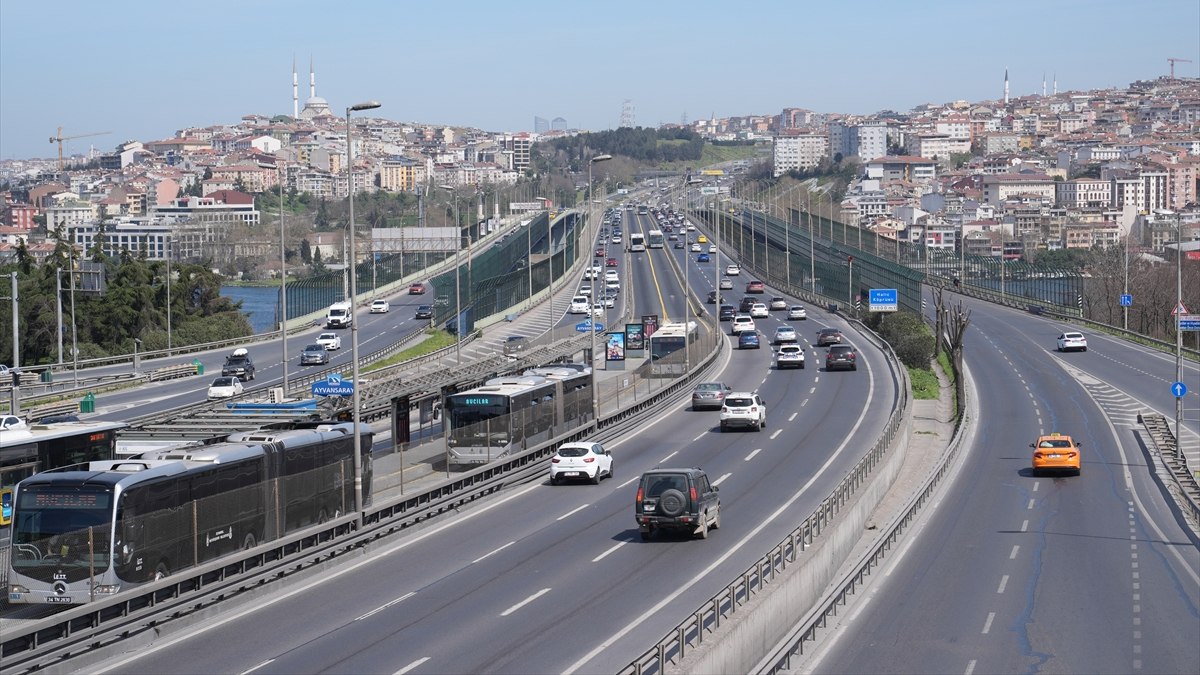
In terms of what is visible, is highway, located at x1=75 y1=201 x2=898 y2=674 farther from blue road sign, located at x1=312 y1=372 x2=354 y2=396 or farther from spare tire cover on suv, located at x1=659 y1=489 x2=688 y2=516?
blue road sign, located at x1=312 y1=372 x2=354 y2=396

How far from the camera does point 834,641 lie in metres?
18.9

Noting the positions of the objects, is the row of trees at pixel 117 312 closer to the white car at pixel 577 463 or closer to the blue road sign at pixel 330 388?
the blue road sign at pixel 330 388

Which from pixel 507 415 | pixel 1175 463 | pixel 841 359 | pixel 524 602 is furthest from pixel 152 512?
pixel 841 359

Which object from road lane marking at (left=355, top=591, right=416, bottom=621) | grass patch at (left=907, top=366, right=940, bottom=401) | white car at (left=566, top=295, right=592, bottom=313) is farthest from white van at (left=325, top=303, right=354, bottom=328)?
road lane marking at (left=355, top=591, right=416, bottom=621)

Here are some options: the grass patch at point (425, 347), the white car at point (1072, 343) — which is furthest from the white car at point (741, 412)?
the white car at point (1072, 343)

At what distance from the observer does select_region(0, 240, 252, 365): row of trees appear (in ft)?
264

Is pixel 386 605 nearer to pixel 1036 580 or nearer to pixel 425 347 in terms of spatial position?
pixel 1036 580

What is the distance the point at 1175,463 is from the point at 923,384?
20908 millimetres

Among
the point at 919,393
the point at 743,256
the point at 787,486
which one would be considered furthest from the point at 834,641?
the point at 743,256

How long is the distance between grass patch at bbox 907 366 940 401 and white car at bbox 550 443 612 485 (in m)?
24.1

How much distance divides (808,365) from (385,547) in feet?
135

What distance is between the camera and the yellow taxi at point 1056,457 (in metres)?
37.8

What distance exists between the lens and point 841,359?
61.9 m

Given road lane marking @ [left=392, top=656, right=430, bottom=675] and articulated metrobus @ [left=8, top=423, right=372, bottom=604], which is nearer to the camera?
road lane marking @ [left=392, top=656, right=430, bottom=675]
